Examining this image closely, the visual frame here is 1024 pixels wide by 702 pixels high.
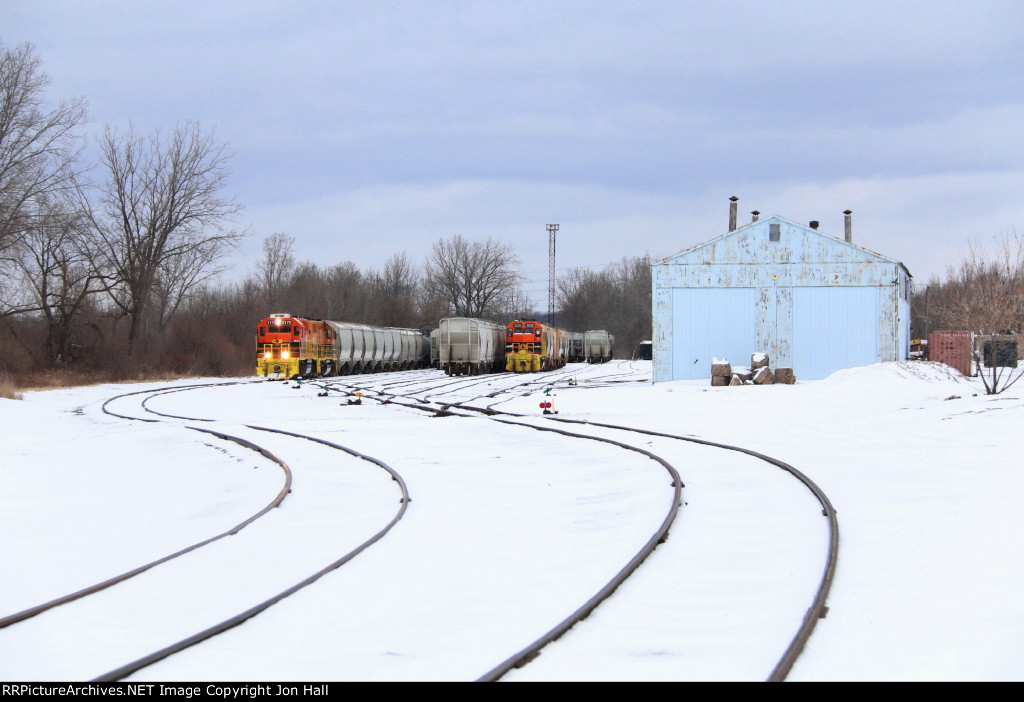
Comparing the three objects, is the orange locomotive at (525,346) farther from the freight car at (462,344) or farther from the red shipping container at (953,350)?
the red shipping container at (953,350)

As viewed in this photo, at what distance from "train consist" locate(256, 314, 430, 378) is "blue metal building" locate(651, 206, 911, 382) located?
16.0m

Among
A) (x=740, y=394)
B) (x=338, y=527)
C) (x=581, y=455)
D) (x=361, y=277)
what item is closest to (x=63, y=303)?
(x=740, y=394)

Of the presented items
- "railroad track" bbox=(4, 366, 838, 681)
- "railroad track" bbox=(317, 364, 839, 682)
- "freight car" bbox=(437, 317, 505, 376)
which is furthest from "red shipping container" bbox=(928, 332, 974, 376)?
"railroad track" bbox=(317, 364, 839, 682)

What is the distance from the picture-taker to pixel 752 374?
31219 millimetres

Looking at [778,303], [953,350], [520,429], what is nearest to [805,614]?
[520,429]

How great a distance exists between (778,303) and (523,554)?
→ 2787cm

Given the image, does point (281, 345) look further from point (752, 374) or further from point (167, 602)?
point (167, 602)

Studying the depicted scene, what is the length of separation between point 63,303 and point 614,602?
1686 inches

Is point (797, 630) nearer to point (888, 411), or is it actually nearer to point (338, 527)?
point (338, 527)

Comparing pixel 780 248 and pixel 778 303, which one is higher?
pixel 780 248

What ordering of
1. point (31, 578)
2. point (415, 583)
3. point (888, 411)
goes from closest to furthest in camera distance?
1. point (415, 583)
2. point (31, 578)
3. point (888, 411)

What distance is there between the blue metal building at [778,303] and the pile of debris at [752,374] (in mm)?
1654

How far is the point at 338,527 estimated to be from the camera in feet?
29.5

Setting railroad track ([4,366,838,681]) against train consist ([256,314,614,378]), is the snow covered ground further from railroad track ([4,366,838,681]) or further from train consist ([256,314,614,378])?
train consist ([256,314,614,378])
